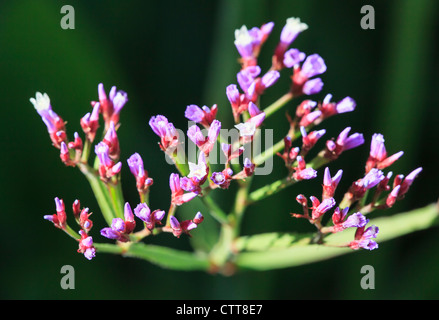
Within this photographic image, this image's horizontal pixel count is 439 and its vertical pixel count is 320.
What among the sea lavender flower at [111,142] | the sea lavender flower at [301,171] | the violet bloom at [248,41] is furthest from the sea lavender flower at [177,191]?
the violet bloom at [248,41]

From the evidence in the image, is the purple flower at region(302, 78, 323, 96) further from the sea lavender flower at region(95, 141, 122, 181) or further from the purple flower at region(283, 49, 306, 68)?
the sea lavender flower at region(95, 141, 122, 181)

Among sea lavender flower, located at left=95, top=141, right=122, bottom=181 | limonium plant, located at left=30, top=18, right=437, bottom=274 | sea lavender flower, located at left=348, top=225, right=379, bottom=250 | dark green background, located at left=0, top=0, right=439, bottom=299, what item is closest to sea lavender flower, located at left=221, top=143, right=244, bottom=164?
limonium plant, located at left=30, top=18, right=437, bottom=274

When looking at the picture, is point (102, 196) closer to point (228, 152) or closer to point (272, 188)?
point (228, 152)

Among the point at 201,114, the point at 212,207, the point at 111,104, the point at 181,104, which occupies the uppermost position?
the point at 181,104

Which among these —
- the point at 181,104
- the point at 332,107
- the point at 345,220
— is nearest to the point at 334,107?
the point at 332,107

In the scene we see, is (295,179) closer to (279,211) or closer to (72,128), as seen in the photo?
(279,211)
